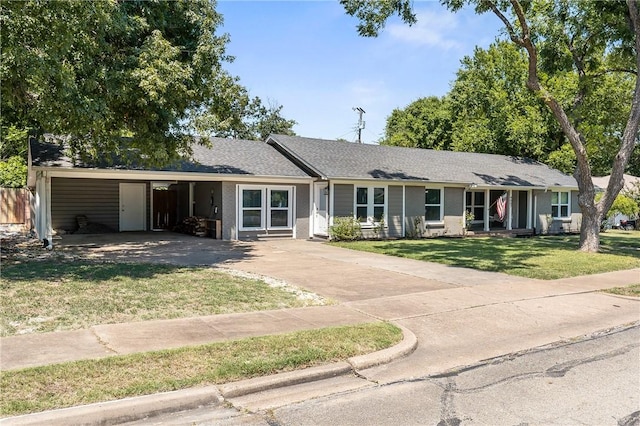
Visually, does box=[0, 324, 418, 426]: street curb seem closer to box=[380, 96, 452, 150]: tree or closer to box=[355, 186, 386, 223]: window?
box=[355, 186, 386, 223]: window

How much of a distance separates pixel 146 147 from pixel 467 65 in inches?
1190

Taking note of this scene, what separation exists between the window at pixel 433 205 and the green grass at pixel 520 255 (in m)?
2.18

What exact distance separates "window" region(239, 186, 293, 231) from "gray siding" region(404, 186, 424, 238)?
5.60 meters

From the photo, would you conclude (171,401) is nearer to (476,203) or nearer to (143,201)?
(143,201)

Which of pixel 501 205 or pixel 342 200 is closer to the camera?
pixel 342 200

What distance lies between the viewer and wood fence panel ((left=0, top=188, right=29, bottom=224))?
27094 millimetres

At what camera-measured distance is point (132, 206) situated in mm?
22250

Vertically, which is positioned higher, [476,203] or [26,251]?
[476,203]

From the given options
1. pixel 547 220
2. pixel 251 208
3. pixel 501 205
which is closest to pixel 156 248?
pixel 251 208

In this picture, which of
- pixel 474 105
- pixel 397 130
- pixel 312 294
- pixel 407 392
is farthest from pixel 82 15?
pixel 397 130

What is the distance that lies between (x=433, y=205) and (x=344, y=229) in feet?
18.9

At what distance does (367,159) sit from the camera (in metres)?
24.0

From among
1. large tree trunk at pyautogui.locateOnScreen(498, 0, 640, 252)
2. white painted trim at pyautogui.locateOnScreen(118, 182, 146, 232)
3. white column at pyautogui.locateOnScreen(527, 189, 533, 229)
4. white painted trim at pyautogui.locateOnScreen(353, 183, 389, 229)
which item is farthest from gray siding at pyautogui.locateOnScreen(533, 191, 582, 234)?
white painted trim at pyautogui.locateOnScreen(118, 182, 146, 232)

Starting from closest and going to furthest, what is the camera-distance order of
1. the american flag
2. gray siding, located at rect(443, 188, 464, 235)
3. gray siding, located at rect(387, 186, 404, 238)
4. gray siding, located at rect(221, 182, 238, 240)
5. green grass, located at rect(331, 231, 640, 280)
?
green grass, located at rect(331, 231, 640, 280), gray siding, located at rect(221, 182, 238, 240), gray siding, located at rect(387, 186, 404, 238), gray siding, located at rect(443, 188, 464, 235), the american flag
